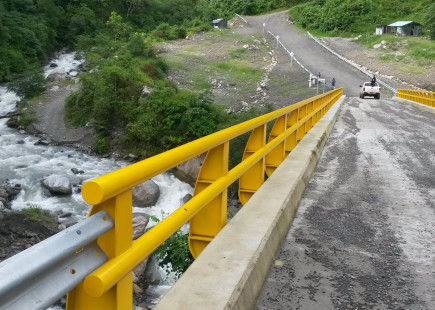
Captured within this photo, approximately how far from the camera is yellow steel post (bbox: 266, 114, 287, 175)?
7.20 metres

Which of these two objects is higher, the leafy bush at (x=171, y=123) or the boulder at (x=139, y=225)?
the leafy bush at (x=171, y=123)

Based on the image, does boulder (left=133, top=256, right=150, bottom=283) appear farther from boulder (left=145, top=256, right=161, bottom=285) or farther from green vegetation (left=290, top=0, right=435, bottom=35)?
green vegetation (left=290, top=0, right=435, bottom=35)

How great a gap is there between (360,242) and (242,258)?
5.30 feet

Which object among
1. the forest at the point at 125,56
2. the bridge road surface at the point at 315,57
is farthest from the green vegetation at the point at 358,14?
the bridge road surface at the point at 315,57

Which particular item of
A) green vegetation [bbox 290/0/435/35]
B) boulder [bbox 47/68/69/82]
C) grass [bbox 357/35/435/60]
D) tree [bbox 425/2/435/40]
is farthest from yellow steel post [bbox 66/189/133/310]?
green vegetation [bbox 290/0/435/35]

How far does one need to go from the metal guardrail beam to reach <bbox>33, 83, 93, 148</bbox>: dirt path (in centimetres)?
2222

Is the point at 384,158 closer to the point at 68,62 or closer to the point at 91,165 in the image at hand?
the point at 91,165

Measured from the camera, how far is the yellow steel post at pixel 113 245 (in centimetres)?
Answer: 207

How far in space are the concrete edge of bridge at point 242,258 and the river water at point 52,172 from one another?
29.3 feet

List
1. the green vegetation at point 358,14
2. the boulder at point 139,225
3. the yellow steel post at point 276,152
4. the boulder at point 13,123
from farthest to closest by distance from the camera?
the green vegetation at point 358,14, the boulder at point 13,123, the boulder at point 139,225, the yellow steel post at point 276,152

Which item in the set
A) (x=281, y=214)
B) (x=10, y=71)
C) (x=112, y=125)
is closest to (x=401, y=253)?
(x=281, y=214)

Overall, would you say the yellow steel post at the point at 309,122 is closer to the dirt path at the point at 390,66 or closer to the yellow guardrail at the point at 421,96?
the yellow guardrail at the point at 421,96

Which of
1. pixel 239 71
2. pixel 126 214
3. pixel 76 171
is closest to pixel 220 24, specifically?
pixel 239 71

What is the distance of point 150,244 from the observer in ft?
7.61
